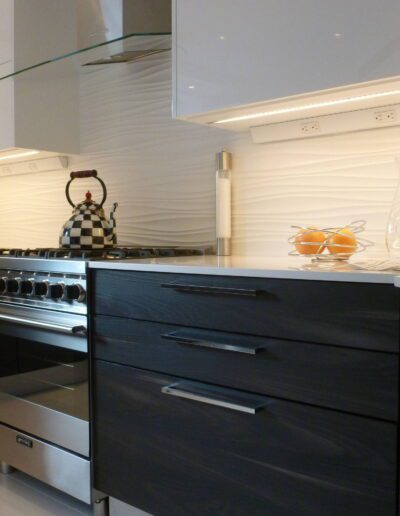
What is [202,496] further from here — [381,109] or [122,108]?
[122,108]

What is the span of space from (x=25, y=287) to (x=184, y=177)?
73cm

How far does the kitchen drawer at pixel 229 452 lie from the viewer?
1094mm

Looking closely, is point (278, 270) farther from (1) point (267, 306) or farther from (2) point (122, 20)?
(2) point (122, 20)

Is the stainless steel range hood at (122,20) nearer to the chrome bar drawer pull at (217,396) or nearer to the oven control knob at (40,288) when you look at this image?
the oven control knob at (40,288)

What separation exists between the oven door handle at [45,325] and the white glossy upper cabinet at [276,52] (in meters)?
0.70

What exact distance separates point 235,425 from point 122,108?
155 cm

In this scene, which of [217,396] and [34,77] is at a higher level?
[34,77]

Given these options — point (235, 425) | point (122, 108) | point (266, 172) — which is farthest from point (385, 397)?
point (122, 108)

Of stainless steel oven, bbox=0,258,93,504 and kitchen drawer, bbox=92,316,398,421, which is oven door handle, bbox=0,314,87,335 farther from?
kitchen drawer, bbox=92,316,398,421

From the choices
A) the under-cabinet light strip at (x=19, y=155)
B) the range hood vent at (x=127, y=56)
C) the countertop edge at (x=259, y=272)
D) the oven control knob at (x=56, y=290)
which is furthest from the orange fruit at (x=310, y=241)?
the under-cabinet light strip at (x=19, y=155)

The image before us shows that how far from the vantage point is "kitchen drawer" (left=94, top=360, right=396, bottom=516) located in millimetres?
1094

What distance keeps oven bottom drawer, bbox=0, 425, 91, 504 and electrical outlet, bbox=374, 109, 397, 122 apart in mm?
1320

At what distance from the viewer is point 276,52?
1.40 metres

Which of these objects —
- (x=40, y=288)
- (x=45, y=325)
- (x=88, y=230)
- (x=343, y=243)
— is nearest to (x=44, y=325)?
(x=45, y=325)
